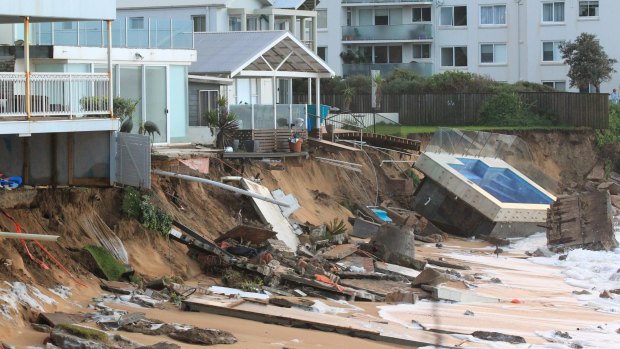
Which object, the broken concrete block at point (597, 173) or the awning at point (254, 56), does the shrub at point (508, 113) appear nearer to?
the broken concrete block at point (597, 173)

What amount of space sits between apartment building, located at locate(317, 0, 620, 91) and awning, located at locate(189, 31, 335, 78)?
25614 mm

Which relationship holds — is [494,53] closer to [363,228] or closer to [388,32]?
[388,32]

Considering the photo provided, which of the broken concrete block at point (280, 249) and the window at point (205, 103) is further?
the window at point (205, 103)

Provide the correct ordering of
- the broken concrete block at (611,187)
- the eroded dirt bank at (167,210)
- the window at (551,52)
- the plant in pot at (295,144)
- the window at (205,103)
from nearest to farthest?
the eroded dirt bank at (167,210) < the window at (205,103) < the plant in pot at (295,144) < the broken concrete block at (611,187) < the window at (551,52)

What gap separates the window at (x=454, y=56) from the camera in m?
67.7

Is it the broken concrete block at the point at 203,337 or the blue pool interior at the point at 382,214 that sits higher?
the blue pool interior at the point at 382,214

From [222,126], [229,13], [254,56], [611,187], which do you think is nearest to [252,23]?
[229,13]

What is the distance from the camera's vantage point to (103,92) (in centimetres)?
2512

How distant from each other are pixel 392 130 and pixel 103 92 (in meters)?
23.0

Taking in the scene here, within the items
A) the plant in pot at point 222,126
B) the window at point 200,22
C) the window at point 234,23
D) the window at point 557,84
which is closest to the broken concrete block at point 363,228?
the plant in pot at point 222,126

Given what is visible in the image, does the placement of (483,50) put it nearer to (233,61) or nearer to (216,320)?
(233,61)

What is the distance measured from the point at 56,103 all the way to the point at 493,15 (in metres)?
45.5

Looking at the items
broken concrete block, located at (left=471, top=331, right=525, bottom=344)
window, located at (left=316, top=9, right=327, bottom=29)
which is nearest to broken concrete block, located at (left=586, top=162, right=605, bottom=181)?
window, located at (left=316, top=9, right=327, bottom=29)

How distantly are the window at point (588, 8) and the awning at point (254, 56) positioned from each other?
26.0 m
